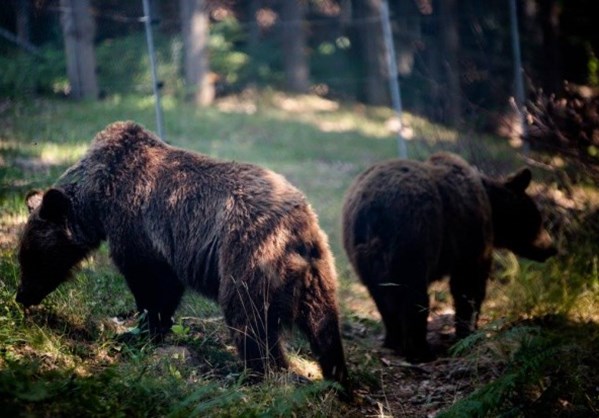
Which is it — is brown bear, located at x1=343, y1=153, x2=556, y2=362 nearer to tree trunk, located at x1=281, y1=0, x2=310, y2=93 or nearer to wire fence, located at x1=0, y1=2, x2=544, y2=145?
wire fence, located at x1=0, y1=2, x2=544, y2=145

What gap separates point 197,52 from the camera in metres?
19.6

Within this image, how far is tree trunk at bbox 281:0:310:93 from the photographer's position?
2272cm

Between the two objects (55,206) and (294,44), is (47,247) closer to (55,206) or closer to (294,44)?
(55,206)

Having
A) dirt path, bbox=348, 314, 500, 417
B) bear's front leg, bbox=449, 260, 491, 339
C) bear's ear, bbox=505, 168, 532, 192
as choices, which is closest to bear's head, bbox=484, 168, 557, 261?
bear's ear, bbox=505, 168, 532, 192

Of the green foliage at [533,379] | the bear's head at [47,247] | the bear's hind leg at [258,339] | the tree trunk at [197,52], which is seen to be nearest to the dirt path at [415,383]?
the green foliage at [533,379]

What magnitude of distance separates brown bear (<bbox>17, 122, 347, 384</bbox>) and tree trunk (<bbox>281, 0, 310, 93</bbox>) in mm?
16264

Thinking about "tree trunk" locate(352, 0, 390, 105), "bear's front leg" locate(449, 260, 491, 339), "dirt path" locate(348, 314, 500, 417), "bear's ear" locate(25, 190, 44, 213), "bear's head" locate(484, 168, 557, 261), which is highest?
"tree trunk" locate(352, 0, 390, 105)

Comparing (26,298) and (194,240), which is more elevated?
(194,240)

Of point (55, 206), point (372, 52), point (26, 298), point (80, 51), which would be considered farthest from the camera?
point (372, 52)

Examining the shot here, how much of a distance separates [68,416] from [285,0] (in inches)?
775

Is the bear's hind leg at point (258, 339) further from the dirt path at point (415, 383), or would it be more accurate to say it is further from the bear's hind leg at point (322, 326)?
the dirt path at point (415, 383)

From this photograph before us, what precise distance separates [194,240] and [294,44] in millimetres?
17484

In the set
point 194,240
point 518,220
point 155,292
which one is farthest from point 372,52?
point 194,240

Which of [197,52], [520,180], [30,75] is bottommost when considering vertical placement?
[520,180]
